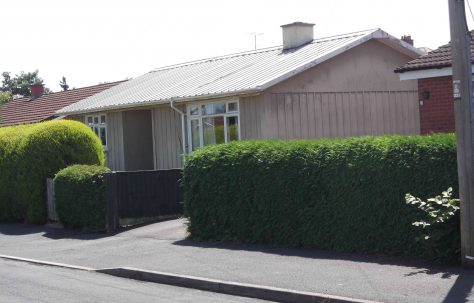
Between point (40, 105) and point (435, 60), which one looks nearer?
point (435, 60)

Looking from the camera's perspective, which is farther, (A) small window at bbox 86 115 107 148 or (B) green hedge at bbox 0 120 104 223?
(A) small window at bbox 86 115 107 148

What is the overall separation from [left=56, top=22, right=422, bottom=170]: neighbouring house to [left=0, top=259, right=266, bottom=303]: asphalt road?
27.5 feet

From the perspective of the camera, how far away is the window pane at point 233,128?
69.3ft

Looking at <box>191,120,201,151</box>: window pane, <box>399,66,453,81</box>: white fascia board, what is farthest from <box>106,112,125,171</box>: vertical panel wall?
<box>399,66,453,81</box>: white fascia board

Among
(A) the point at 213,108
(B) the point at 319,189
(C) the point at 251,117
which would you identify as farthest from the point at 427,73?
(A) the point at 213,108

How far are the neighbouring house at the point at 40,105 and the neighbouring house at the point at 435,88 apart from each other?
17562 millimetres

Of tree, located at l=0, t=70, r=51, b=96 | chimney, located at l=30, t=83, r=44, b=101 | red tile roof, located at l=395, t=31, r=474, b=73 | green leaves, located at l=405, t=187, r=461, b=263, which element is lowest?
green leaves, located at l=405, t=187, r=461, b=263

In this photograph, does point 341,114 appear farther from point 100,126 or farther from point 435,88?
point 100,126

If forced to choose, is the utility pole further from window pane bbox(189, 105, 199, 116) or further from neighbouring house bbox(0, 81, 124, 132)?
neighbouring house bbox(0, 81, 124, 132)

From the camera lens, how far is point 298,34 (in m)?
23.9

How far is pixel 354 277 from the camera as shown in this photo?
10.4 m

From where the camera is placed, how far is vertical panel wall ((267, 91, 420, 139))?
20.5 meters

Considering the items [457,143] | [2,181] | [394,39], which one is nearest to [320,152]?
[457,143]

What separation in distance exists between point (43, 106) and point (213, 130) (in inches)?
587
